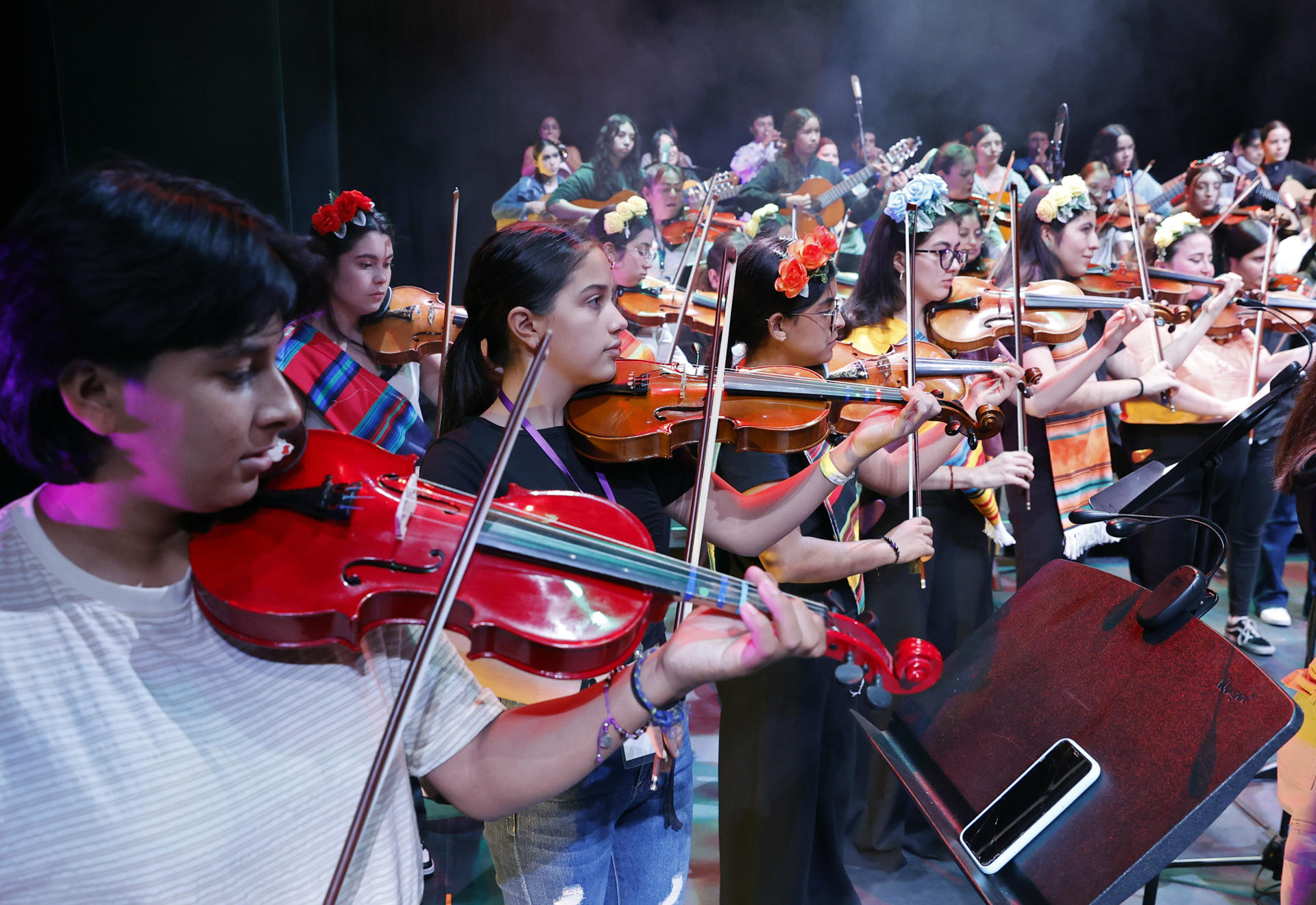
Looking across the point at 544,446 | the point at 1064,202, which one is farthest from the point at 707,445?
the point at 1064,202

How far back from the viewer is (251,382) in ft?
2.27

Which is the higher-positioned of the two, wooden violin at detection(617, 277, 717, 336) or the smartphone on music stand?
wooden violin at detection(617, 277, 717, 336)

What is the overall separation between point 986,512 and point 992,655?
1262 millimetres

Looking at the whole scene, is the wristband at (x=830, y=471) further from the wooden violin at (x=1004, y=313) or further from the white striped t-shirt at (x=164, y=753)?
the wooden violin at (x=1004, y=313)

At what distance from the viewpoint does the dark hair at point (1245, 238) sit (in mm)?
3727

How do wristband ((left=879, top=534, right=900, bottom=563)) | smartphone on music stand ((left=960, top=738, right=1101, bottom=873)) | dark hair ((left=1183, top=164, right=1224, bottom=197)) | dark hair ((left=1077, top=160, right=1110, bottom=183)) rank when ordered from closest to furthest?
smartphone on music stand ((left=960, top=738, right=1101, bottom=873)), wristband ((left=879, top=534, right=900, bottom=563)), dark hair ((left=1183, top=164, right=1224, bottom=197)), dark hair ((left=1077, top=160, right=1110, bottom=183))

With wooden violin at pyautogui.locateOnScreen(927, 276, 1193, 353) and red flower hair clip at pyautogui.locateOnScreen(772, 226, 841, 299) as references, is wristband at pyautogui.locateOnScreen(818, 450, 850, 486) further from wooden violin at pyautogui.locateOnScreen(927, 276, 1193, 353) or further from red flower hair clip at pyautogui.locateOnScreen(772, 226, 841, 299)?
wooden violin at pyautogui.locateOnScreen(927, 276, 1193, 353)

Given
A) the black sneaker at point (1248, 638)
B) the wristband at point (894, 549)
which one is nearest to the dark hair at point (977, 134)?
the black sneaker at point (1248, 638)

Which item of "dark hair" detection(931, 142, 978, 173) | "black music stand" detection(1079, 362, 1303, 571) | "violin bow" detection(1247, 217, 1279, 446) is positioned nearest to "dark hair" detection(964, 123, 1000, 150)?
"dark hair" detection(931, 142, 978, 173)

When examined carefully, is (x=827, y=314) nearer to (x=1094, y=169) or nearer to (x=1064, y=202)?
(x=1064, y=202)

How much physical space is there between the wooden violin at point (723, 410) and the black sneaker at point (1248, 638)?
2.29 meters

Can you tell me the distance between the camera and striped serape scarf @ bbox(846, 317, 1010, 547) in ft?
7.59

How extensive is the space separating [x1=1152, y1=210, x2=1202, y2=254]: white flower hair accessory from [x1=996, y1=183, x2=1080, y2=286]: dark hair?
0.85 m

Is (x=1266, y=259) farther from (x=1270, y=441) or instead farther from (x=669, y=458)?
(x=669, y=458)
